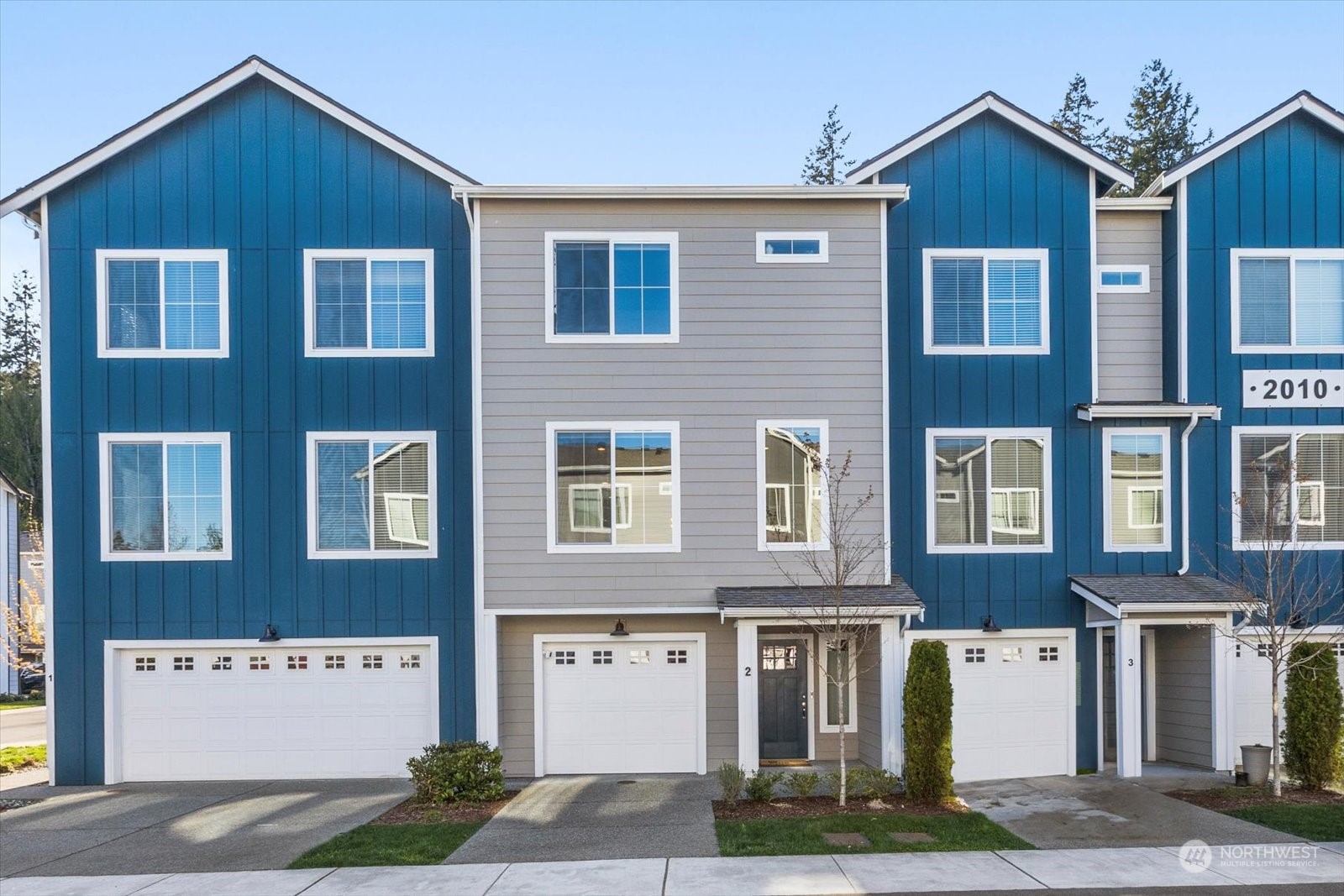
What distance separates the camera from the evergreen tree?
28.9 metres

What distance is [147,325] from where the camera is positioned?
1284 centimetres

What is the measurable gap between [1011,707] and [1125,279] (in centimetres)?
638

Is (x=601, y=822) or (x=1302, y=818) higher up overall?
(x=1302, y=818)

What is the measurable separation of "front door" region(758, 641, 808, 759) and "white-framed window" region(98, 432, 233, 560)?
7.74 metres

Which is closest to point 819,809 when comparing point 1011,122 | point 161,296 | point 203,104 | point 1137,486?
point 1137,486

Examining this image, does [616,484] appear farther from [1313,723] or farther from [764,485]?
[1313,723]

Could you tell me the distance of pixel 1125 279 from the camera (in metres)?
13.5

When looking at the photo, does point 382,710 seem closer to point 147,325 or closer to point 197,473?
point 197,473

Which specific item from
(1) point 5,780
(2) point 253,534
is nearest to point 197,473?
(2) point 253,534

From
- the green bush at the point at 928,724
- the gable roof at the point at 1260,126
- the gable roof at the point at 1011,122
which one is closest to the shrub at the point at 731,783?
the green bush at the point at 928,724

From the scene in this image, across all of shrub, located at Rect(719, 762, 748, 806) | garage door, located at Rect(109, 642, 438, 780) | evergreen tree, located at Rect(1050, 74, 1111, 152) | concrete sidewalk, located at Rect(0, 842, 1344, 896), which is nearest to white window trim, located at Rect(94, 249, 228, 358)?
garage door, located at Rect(109, 642, 438, 780)

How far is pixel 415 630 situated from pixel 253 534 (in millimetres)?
2579

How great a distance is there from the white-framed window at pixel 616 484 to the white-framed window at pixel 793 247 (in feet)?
8.54

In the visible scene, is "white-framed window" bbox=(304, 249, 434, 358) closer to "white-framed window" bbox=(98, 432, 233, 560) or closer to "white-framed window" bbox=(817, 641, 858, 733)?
"white-framed window" bbox=(98, 432, 233, 560)
